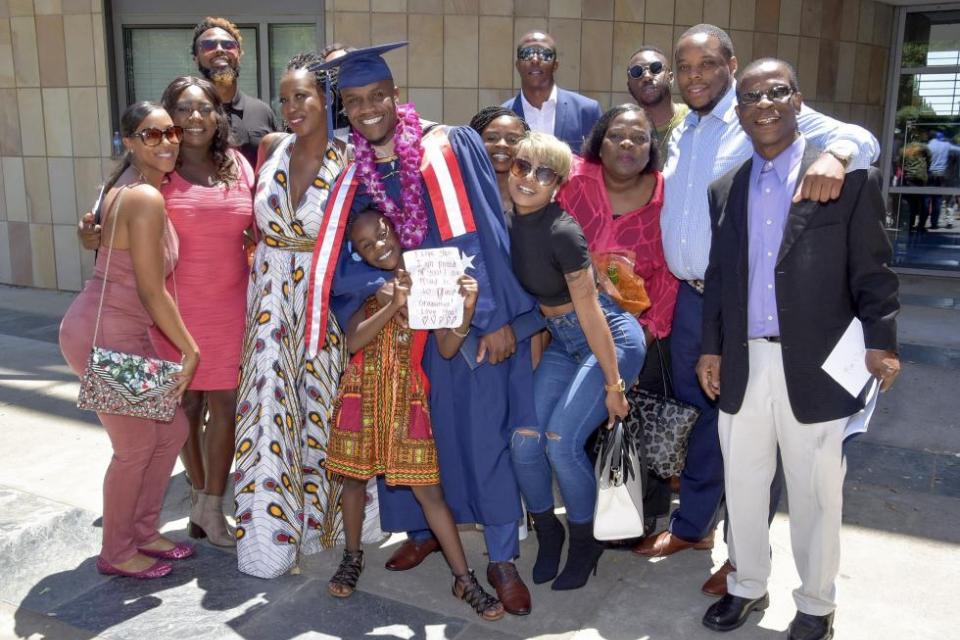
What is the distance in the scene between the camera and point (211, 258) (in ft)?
12.1

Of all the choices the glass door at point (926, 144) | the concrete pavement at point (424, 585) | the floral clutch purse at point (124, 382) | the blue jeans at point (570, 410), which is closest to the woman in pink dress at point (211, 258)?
the floral clutch purse at point (124, 382)

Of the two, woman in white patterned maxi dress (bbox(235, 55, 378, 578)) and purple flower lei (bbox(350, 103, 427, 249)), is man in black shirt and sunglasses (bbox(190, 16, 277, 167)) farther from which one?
purple flower lei (bbox(350, 103, 427, 249))

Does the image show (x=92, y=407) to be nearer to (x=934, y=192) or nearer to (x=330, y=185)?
(x=330, y=185)

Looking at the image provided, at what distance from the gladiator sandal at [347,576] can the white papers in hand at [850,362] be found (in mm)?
1972

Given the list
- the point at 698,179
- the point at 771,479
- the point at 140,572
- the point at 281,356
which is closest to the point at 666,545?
the point at 771,479

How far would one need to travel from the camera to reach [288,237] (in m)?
3.57

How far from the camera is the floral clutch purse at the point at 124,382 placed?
3229 millimetres

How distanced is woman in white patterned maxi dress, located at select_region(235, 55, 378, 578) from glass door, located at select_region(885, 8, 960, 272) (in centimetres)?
845

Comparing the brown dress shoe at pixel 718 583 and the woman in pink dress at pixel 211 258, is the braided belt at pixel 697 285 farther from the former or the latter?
the woman in pink dress at pixel 211 258

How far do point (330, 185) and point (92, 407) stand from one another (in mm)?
1257

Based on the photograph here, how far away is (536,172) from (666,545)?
1.76 meters

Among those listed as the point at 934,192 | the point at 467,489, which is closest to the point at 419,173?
the point at 467,489

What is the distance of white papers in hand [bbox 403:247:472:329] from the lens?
3121 millimetres

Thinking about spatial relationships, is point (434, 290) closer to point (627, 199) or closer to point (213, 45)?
point (627, 199)
